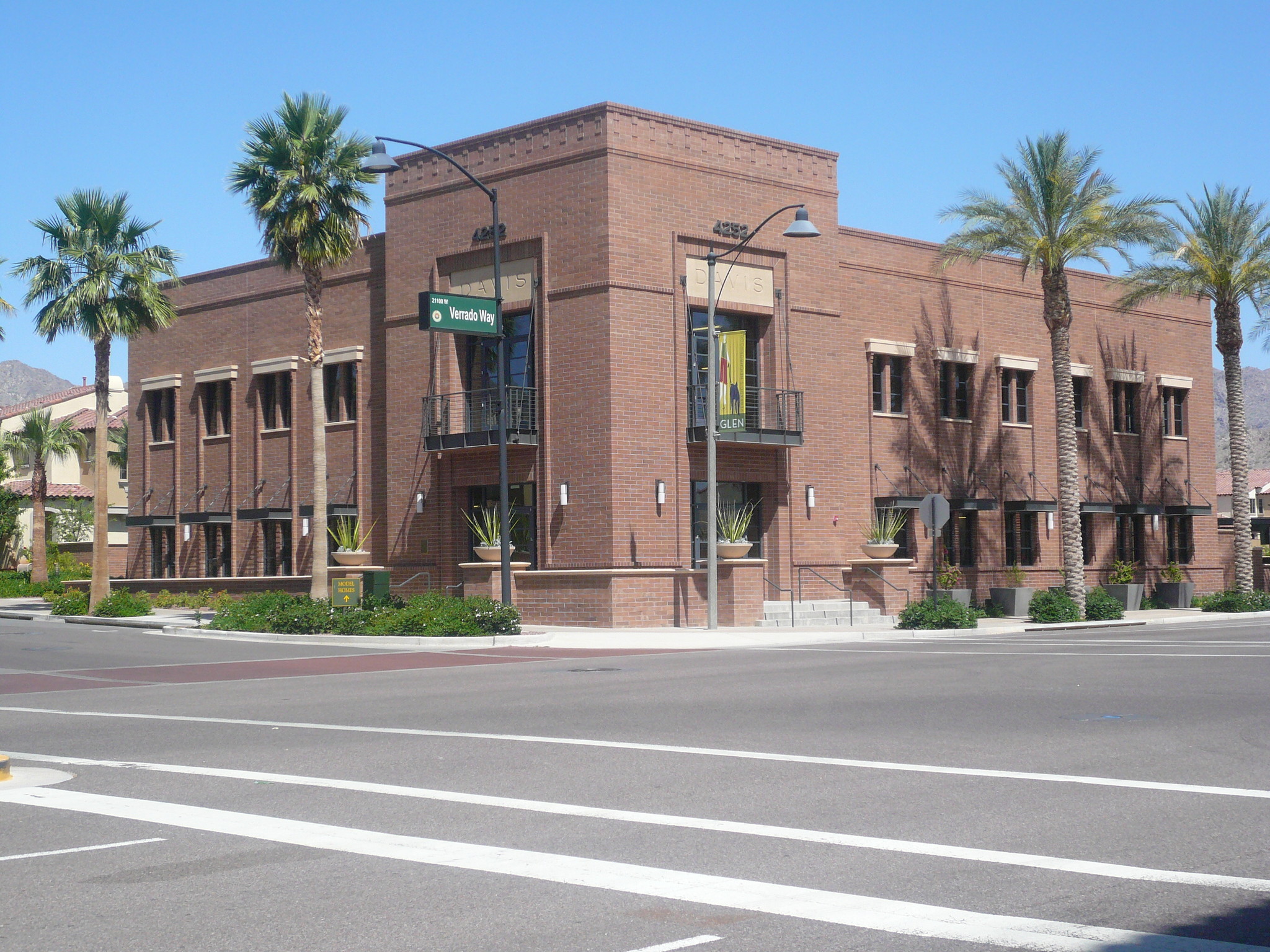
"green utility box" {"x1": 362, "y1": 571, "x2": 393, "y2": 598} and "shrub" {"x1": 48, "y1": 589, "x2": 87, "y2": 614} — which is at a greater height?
"green utility box" {"x1": 362, "y1": 571, "x2": 393, "y2": 598}

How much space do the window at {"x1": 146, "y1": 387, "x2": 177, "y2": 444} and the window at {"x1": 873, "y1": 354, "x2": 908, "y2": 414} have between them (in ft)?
70.7

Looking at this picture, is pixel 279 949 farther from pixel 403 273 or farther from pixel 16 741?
pixel 403 273

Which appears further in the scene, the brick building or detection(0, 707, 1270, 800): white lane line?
the brick building

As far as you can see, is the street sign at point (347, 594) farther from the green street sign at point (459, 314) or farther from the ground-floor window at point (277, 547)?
the ground-floor window at point (277, 547)

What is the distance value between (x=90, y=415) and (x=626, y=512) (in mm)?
46733

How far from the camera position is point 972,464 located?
126 feet

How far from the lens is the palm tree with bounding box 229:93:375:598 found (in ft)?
98.1

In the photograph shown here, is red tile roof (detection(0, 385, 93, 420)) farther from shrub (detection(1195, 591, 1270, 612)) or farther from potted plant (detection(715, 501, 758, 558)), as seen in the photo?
shrub (detection(1195, 591, 1270, 612))

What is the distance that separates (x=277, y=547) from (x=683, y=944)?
1369 inches

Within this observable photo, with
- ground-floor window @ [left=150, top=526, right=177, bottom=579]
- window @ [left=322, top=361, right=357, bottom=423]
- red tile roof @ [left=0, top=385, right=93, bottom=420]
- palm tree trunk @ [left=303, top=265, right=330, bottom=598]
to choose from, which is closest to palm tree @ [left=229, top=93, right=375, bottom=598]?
palm tree trunk @ [left=303, top=265, right=330, bottom=598]

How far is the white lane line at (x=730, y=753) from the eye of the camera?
902 cm

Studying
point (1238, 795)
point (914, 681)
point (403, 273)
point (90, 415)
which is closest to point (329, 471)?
point (403, 273)

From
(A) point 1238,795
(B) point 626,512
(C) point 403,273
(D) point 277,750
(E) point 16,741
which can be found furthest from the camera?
(C) point 403,273

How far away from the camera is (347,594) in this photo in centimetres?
2936
